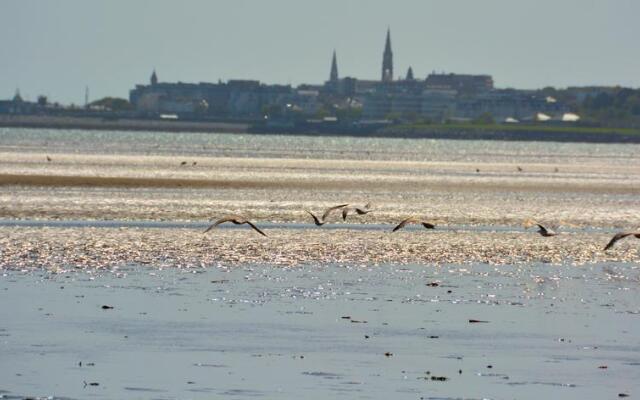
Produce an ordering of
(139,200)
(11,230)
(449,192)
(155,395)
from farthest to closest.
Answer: (449,192)
(139,200)
(11,230)
(155,395)

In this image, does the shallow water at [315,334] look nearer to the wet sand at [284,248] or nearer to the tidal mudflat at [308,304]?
the tidal mudflat at [308,304]

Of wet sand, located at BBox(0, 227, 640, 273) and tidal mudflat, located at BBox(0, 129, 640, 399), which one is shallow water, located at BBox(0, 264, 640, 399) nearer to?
tidal mudflat, located at BBox(0, 129, 640, 399)

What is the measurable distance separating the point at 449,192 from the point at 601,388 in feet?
167

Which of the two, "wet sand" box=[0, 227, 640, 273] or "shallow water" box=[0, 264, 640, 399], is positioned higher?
"shallow water" box=[0, 264, 640, 399]

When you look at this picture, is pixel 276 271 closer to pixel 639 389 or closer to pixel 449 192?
pixel 639 389

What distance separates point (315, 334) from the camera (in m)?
24.0

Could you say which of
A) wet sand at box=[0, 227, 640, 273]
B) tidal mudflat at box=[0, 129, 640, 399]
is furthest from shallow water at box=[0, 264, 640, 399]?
wet sand at box=[0, 227, 640, 273]

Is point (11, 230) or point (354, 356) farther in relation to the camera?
point (11, 230)

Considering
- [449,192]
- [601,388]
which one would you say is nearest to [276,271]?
[601,388]

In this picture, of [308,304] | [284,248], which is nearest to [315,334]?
[308,304]

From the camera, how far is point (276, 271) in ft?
106

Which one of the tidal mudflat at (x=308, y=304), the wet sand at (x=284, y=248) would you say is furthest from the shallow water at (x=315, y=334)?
the wet sand at (x=284, y=248)

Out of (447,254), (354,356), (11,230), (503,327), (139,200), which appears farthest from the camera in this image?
(139,200)

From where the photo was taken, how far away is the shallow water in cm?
2025
